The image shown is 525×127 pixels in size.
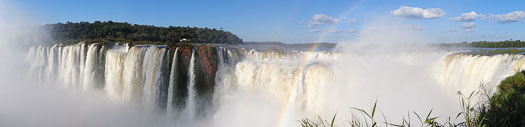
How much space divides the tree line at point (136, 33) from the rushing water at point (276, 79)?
73.7ft

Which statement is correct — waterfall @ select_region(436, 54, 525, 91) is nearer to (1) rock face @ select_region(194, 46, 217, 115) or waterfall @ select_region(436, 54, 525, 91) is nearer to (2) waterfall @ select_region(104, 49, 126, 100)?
(1) rock face @ select_region(194, 46, 217, 115)

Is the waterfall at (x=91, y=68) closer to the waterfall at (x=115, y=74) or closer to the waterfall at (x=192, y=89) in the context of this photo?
the waterfall at (x=115, y=74)

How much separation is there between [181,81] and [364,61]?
781 cm

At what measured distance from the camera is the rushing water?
9172mm

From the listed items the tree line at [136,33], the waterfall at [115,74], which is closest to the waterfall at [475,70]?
the waterfall at [115,74]

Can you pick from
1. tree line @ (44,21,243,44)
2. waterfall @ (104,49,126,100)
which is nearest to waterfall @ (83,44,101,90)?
waterfall @ (104,49,126,100)

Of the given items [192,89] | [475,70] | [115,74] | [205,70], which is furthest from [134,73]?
[475,70]

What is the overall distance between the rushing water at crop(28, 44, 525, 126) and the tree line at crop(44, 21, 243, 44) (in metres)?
22.5

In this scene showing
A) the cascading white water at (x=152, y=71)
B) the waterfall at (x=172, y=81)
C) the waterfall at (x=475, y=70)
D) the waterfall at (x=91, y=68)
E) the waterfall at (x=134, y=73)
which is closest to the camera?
the waterfall at (x=475, y=70)

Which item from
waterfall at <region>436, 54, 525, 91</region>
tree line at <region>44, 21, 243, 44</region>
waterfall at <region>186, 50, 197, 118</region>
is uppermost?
tree line at <region>44, 21, 243, 44</region>

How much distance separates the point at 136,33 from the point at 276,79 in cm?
3590

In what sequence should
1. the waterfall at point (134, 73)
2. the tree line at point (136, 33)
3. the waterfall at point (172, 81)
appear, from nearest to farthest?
the waterfall at point (172, 81), the waterfall at point (134, 73), the tree line at point (136, 33)

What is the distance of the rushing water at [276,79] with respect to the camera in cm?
917

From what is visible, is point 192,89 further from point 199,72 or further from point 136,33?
point 136,33
